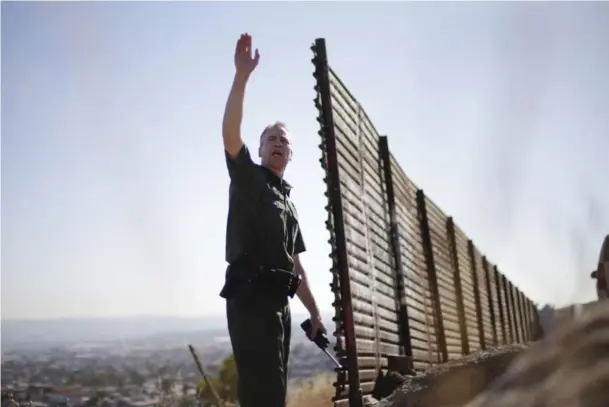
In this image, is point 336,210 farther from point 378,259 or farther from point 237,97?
point 237,97

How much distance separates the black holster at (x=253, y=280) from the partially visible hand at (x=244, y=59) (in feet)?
2.64

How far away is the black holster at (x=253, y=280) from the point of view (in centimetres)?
279

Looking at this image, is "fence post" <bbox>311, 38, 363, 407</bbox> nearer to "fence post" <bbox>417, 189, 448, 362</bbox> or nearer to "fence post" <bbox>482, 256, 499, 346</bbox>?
"fence post" <bbox>417, 189, 448, 362</bbox>

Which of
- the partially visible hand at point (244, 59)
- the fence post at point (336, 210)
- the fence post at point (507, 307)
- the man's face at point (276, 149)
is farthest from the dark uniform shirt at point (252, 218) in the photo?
the fence post at point (507, 307)

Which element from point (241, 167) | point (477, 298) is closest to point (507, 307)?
point (477, 298)

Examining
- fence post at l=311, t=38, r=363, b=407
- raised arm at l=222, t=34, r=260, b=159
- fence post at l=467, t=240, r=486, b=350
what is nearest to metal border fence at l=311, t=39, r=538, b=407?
fence post at l=311, t=38, r=363, b=407

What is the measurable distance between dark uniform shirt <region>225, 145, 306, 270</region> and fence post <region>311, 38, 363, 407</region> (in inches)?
77.5

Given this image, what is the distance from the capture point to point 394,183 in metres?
7.58

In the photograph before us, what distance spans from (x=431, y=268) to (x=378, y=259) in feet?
10.4

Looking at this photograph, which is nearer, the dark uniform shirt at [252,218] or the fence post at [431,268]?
the dark uniform shirt at [252,218]

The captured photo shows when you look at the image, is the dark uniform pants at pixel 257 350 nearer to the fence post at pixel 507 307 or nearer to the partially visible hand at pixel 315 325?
the partially visible hand at pixel 315 325

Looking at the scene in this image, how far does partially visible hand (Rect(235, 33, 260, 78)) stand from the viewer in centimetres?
285

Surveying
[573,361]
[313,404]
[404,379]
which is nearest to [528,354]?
[573,361]

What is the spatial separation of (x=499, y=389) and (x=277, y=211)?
218 centimetres
